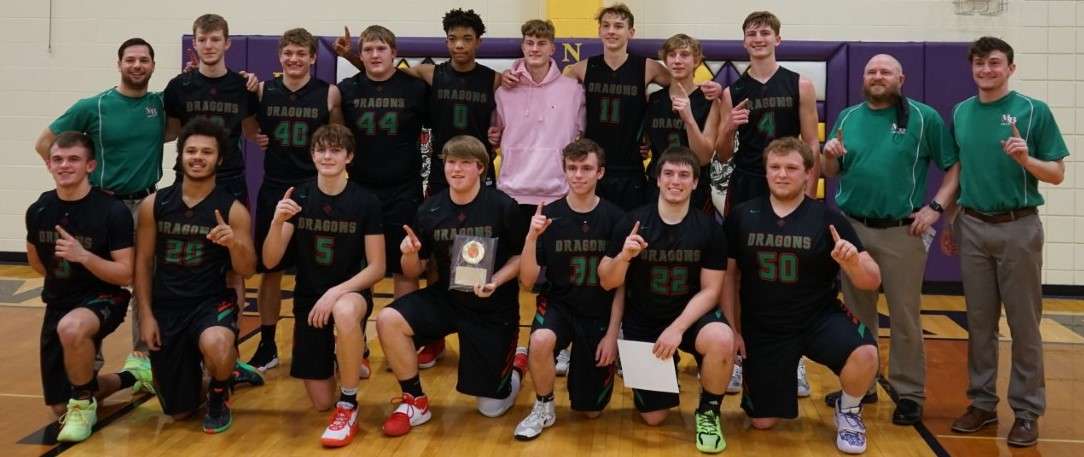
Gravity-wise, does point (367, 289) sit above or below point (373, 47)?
below

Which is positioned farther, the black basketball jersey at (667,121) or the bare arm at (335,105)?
the bare arm at (335,105)

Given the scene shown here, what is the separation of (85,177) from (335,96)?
140cm

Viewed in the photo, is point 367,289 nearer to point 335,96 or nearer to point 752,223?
point 335,96

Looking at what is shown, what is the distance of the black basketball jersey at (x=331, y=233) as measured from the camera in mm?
4508

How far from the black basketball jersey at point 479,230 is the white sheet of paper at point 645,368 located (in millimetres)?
648

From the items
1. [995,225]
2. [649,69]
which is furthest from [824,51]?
[995,225]

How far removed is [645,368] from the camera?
13.8 feet

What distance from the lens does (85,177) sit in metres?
4.39

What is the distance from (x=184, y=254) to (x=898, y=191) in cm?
347

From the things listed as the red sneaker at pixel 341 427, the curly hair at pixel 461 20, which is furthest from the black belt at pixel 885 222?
the red sneaker at pixel 341 427

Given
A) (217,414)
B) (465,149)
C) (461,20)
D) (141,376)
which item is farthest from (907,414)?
(141,376)

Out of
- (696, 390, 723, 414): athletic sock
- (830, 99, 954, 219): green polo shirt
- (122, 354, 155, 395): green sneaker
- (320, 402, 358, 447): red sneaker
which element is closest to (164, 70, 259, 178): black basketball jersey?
(122, 354, 155, 395): green sneaker

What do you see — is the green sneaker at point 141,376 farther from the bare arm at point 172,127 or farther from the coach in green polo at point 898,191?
the coach in green polo at point 898,191

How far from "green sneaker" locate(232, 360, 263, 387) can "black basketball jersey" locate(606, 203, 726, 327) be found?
83.6 inches
